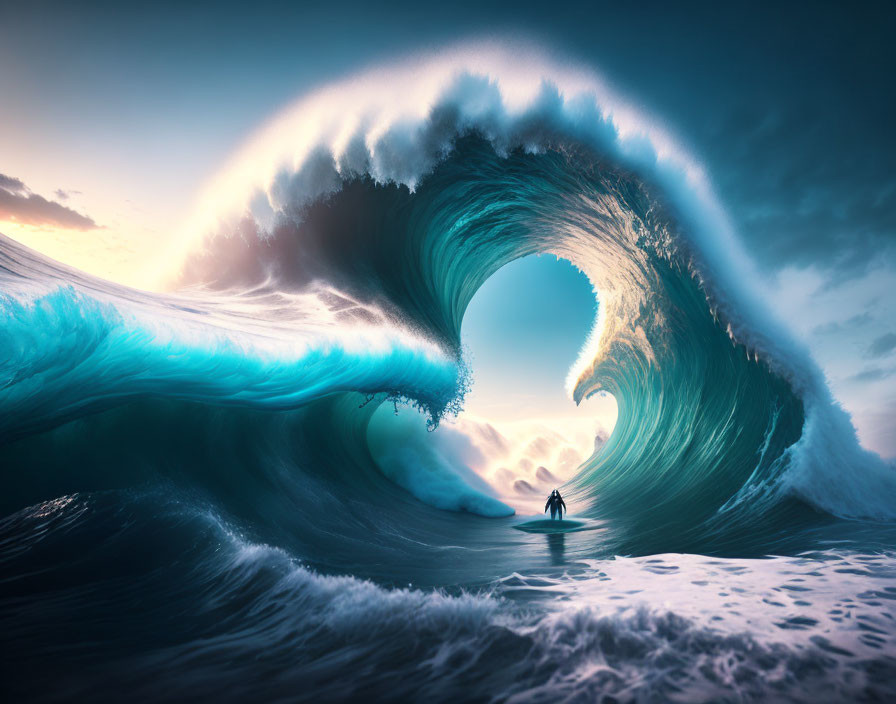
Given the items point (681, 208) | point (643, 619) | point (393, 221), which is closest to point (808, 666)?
point (643, 619)

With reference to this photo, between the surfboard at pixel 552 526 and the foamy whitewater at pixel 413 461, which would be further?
the surfboard at pixel 552 526

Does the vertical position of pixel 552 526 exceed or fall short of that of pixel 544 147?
it falls short

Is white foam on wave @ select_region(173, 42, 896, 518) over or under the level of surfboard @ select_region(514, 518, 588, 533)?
over

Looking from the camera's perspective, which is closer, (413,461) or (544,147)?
(544,147)

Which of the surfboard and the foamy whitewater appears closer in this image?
the foamy whitewater

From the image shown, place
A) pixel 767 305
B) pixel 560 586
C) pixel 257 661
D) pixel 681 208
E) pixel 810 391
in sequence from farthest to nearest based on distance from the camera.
A: pixel 681 208 → pixel 767 305 → pixel 810 391 → pixel 560 586 → pixel 257 661

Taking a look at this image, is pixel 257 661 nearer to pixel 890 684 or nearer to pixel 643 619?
pixel 643 619

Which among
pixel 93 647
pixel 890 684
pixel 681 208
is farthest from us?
pixel 681 208

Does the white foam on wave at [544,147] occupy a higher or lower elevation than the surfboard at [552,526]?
higher
